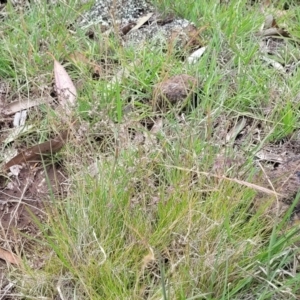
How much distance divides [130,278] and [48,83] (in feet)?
2.72

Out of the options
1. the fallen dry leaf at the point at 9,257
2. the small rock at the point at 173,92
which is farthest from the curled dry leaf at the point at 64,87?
the fallen dry leaf at the point at 9,257

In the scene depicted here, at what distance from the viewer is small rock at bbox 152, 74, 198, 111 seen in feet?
5.77

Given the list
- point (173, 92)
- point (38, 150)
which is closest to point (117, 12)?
point (173, 92)

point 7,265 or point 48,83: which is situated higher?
point 48,83

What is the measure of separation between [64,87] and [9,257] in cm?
66

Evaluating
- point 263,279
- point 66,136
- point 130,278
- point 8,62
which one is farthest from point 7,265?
point 8,62

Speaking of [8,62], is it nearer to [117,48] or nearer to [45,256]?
[117,48]

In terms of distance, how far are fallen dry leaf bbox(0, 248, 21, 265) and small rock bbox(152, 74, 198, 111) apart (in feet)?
2.18

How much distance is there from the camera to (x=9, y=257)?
142cm

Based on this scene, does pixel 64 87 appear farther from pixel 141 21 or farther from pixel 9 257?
pixel 9 257

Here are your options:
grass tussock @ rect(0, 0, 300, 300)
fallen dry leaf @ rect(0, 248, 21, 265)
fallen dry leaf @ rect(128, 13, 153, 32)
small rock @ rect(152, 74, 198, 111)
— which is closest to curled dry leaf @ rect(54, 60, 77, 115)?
grass tussock @ rect(0, 0, 300, 300)

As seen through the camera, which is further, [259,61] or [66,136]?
[259,61]

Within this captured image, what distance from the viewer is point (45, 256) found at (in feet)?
4.47

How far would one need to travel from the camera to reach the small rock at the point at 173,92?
5.77 ft
